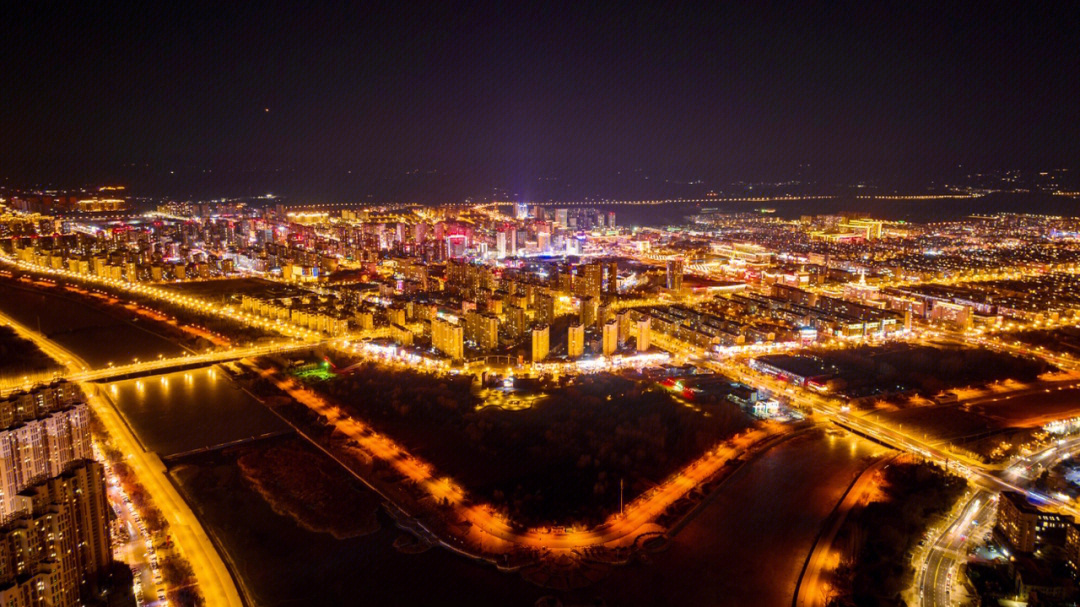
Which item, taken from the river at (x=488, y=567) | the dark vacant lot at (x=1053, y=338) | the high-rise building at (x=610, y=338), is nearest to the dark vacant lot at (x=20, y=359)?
the river at (x=488, y=567)

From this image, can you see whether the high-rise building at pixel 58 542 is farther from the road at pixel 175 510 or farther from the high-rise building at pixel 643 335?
the high-rise building at pixel 643 335

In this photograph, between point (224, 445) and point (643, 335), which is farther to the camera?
point (643, 335)

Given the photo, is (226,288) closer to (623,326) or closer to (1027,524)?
(623,326)

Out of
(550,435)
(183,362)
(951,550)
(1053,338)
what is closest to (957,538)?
(951,550)

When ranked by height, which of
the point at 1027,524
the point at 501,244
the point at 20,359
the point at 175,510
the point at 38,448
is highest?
the point at 501,244

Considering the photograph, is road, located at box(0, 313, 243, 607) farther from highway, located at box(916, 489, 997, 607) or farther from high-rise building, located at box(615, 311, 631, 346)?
high-rise building, located at box(615, 311, 631, 346)

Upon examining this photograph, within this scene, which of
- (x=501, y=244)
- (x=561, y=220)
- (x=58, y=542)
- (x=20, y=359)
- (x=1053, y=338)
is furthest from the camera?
(x=561, y=220)
